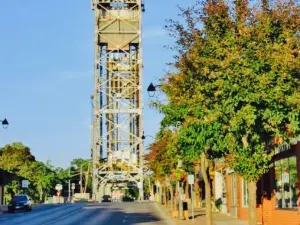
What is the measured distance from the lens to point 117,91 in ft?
366

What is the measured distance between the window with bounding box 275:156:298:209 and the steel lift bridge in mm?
74768

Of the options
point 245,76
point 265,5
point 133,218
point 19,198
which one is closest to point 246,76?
point 245,76

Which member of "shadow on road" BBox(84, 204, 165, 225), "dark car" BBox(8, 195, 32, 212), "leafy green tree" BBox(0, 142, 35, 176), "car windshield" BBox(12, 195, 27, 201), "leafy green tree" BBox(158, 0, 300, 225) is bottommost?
"shadow on road" BBox(84, 204, 165, 225)

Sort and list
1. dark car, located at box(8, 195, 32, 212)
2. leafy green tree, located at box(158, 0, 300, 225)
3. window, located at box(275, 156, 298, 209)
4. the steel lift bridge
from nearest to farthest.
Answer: leafy green tree, located at box(158, 0, 300, 225) → window, located at box(275, 156, 298, 209) → dark car, located at box(8, 195, 32, 212) → the steel lift bridge

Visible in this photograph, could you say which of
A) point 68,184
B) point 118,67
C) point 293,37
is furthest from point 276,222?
point 68,184

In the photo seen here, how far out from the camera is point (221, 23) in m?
17.4

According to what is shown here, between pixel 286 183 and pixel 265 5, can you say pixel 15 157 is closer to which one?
pixel 286 183

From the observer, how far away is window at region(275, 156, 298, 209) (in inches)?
987

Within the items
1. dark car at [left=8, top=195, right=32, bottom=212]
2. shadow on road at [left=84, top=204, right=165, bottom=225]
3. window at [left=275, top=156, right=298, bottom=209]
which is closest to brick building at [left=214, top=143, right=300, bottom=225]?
window at [left=275, top=156, right=298, bottom=209]

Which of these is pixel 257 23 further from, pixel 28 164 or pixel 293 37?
pixel 28 164

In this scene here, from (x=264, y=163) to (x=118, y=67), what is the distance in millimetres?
93096

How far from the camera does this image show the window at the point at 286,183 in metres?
25.1

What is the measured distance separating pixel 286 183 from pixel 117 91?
8649 centimetres

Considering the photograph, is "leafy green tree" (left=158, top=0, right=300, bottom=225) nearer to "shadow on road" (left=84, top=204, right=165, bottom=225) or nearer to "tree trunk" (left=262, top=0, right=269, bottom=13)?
"tree trunk" (left=262, top=0, right=269, bottom=13)
